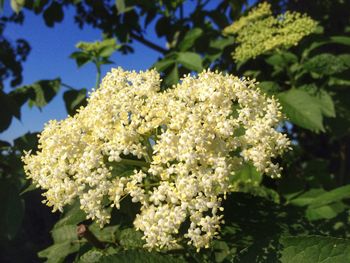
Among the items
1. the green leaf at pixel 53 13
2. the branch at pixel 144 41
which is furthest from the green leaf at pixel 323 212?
the green leaf at pixel 53 13

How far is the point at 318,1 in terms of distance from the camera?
4867mm

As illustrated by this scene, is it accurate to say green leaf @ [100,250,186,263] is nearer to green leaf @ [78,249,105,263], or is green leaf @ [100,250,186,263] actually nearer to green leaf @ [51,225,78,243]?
green leaf @ [78,249,105,263]

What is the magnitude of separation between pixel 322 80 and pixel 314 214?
1.17 meters

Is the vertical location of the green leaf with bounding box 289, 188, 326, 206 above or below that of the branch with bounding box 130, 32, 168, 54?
below

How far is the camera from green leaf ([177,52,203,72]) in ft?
10.2

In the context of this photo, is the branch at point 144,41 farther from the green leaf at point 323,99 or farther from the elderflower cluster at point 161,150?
the elderflower cluster at point 161,150

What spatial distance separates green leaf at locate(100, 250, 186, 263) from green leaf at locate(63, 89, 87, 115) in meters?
1.82

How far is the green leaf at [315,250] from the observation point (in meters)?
1.44

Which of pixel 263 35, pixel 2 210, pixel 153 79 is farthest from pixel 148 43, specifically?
pixel 153 79

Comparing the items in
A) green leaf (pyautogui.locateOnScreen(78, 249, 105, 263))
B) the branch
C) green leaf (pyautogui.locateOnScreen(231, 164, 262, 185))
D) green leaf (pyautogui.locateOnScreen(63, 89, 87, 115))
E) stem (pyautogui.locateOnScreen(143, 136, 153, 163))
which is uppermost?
the branch

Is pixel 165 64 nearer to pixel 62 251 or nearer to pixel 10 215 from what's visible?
pixel 10 215

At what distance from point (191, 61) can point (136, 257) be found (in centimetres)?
188

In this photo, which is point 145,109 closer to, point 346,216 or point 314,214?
point 346,216

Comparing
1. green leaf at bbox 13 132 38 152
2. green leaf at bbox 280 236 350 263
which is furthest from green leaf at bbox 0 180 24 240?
green leaf at bbox 280 236 350 263
